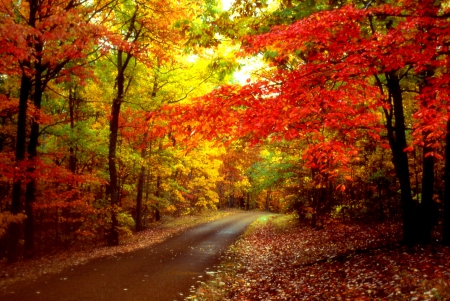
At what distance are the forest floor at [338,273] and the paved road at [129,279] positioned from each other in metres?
0.75

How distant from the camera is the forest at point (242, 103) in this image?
6219 millimetres

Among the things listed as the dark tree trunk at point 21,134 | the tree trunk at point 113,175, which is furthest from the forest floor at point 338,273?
the dark tree trunk at point 21,134

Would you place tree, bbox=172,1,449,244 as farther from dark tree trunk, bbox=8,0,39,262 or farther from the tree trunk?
the tree trunk

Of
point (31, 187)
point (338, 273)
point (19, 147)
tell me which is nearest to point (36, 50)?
point (19, 147)

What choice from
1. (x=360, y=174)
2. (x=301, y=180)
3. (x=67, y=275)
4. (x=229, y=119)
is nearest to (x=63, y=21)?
(x=229, y=119)

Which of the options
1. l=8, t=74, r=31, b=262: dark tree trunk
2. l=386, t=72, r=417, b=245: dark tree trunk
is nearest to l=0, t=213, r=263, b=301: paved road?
l=8, t=74, r=31, b=262: dark tree trunk

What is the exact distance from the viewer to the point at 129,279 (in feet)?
30.7

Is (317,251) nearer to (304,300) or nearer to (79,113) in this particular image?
(304,300)

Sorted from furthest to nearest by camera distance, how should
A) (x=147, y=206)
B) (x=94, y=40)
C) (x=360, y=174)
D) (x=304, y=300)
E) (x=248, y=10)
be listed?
1. (x=147, y=206)
2. (x=360, y=174)
3. (x=94, y=40)
4. (x=248, y=10)
5. (x=304, y=300)

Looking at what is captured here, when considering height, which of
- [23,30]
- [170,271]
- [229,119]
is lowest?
[170,271]

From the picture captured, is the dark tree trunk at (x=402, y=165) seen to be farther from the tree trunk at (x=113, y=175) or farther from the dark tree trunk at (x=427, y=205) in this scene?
the tree trunk at (x=113, y=175)

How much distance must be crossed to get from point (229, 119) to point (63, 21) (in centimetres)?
625

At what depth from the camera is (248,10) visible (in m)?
8.67

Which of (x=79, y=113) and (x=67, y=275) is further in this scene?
(x=79, y=113)
